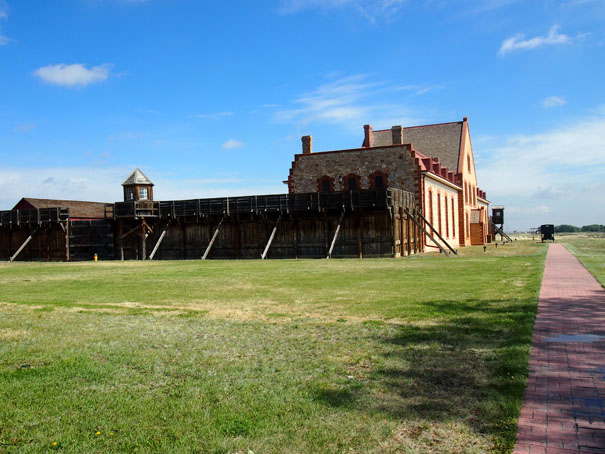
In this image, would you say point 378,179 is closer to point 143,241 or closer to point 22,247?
point 143,241

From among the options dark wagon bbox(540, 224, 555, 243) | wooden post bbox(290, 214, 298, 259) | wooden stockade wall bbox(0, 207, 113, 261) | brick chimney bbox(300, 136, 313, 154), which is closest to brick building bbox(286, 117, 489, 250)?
brick chimney bbox(300, 136, 313, 154)

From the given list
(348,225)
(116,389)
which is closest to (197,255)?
(348,225)

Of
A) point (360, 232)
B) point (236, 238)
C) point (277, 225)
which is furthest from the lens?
point (236, 238)

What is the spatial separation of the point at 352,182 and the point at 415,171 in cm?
470

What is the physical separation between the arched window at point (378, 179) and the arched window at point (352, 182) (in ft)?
3.03

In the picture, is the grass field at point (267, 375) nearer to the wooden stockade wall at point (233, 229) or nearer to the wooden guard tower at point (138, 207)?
the wooden stockade wall at point (233, 229)

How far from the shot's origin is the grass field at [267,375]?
417 centimetres

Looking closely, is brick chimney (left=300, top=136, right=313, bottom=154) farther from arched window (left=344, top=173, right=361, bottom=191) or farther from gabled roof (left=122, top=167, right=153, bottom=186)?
gabled roof (left=122, top=167, right=153, bottom=186)

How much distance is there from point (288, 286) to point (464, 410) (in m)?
10.7

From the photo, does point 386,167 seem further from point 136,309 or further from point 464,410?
point 464,410

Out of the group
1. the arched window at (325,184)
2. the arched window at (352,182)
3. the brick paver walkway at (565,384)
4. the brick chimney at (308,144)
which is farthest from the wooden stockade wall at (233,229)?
the brick paver walkway at (565,384)

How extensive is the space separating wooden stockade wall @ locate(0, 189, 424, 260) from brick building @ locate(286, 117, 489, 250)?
7.74ft

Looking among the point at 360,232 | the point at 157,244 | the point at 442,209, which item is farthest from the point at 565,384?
the point at 442,209

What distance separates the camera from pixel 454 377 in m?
5.57
